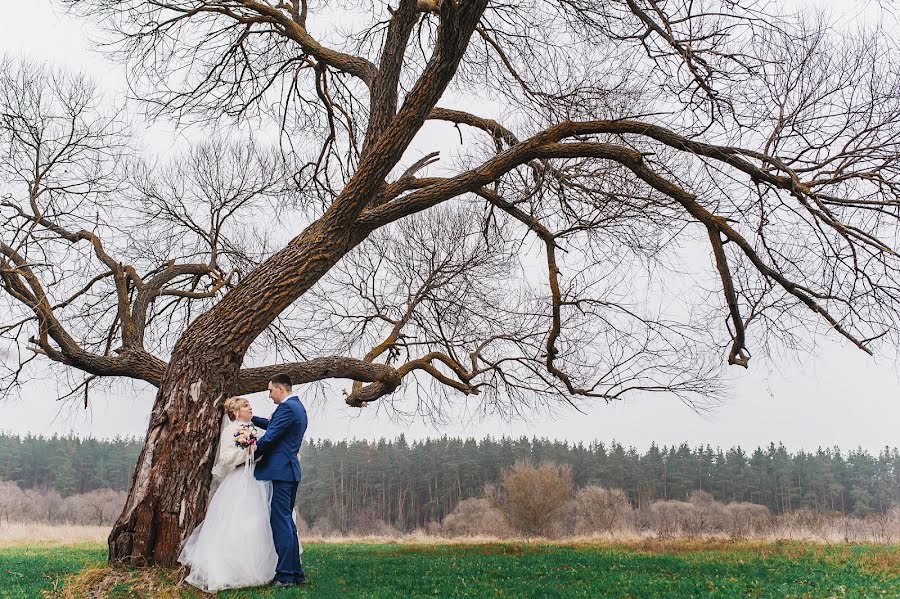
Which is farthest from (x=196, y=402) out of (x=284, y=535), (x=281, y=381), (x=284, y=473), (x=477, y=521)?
(x=477, y=521)

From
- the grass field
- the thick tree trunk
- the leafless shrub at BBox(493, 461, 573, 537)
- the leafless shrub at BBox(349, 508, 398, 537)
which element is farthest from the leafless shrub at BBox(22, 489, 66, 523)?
the thick tree trunk

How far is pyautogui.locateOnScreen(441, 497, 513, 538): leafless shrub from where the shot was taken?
2423cm

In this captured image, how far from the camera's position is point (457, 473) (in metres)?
37.2

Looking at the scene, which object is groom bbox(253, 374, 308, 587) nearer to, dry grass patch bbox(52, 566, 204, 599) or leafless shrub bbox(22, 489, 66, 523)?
dry grass patch bbox(52, 566, 204, 599)

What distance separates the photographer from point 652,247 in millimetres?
9320

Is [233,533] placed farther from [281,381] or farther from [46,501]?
[46,501]

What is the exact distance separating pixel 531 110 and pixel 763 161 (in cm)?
329

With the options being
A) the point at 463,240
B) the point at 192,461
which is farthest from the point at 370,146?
the point at 463,240

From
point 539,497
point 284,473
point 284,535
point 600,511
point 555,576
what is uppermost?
point 284,473

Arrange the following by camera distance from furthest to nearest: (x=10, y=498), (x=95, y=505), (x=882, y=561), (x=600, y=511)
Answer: (x=10, y=498) → (x=95, y=505) → (x=600, y=511) → (x=882, y=561)

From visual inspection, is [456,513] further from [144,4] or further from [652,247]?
[144,4]

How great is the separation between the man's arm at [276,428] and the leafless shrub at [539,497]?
1658 cm

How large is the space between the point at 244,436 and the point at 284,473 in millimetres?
546

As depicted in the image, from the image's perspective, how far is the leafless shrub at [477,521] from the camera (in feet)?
79.5
